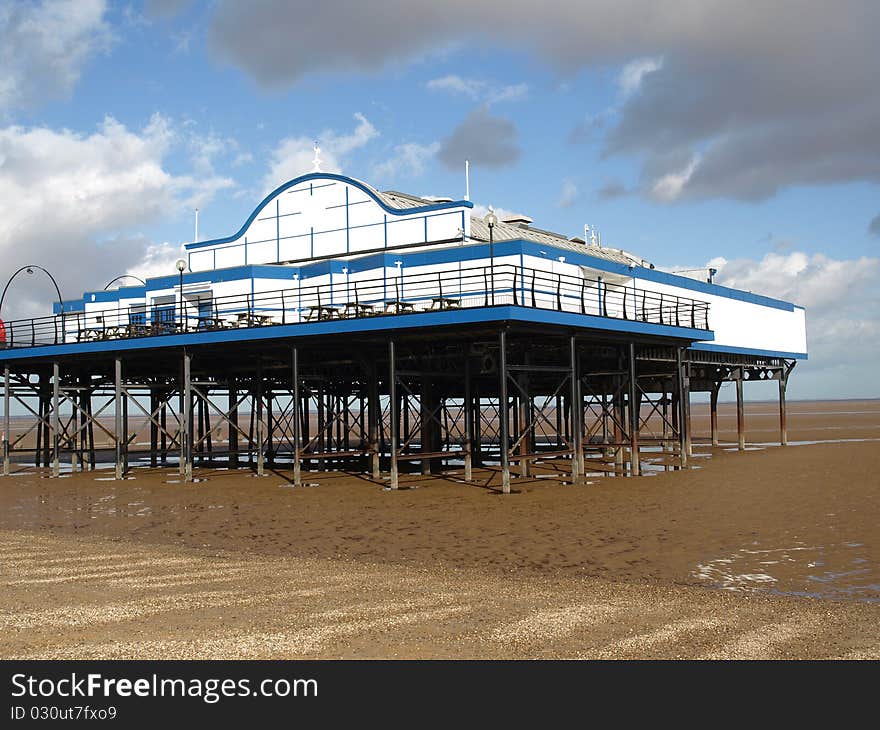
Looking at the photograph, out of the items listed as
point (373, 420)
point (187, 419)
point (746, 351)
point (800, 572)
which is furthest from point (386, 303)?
point (746, 351)

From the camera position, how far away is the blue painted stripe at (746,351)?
3691cm

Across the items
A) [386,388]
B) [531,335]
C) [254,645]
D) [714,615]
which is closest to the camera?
[254,645]

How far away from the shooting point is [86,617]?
9.72m

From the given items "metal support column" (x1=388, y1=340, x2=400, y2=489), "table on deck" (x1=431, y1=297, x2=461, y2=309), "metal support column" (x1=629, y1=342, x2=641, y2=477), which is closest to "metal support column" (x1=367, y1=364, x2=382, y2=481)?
"metal support column" (x1=388, y1=340, x2=400, y2=489)

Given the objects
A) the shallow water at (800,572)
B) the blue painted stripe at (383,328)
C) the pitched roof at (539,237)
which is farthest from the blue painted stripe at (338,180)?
the shallow water at (800,572)

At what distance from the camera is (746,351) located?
40.6 meters

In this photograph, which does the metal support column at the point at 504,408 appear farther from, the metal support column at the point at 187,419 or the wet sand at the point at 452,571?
the metal support column at the point at 187,419

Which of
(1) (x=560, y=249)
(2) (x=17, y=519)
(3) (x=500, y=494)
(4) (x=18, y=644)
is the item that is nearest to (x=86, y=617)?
(4) (x=18, y=644)

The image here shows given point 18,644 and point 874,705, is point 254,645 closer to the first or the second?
point 18,644

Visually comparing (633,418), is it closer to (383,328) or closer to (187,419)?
(383,328)

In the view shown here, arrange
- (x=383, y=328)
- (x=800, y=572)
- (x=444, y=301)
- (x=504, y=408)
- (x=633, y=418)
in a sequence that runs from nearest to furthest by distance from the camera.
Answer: (x=800, y=572) → (x=504, y=408) → (x=383, y=328) → (x=444, y=301) → (x=633, y=418)

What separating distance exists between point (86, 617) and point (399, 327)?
1487 centimetres

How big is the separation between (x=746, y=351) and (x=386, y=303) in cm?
2143

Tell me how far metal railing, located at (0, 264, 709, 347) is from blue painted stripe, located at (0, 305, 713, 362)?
1.46ft
